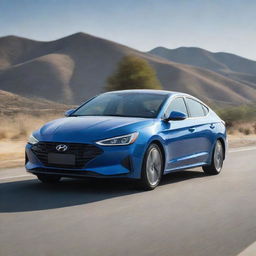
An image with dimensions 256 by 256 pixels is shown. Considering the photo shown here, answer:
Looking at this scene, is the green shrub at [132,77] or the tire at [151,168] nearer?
the tire at [151,168]

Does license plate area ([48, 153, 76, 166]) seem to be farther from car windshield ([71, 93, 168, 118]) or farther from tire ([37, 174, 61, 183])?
car windshield ([71, 93, 168, 118])

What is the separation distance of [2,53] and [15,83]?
56360 millimetres

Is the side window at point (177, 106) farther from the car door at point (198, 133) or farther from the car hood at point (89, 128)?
the car hood at point (89, 128)

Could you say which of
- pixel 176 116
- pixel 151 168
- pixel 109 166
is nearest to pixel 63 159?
pixel 109 166

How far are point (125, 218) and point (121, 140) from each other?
1.83 m

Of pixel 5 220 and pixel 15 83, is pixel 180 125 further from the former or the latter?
pixel 15 83

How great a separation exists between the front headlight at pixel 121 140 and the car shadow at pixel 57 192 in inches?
27.0

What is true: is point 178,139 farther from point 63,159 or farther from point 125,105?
point 63,159

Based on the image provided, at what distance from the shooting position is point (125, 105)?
402 inches

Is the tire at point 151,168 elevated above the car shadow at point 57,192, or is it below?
above

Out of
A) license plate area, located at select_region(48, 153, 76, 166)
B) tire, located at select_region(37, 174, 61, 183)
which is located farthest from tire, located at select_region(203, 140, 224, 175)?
license plate area, located at select_region(48, 153, 76, 166)

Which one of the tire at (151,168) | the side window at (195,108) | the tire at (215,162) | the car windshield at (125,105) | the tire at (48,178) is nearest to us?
the tire at (151,168)

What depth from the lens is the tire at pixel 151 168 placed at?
9047mm

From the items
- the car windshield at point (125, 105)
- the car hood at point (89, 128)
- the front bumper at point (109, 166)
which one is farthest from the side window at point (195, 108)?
the front bumper at point (109, 166)
